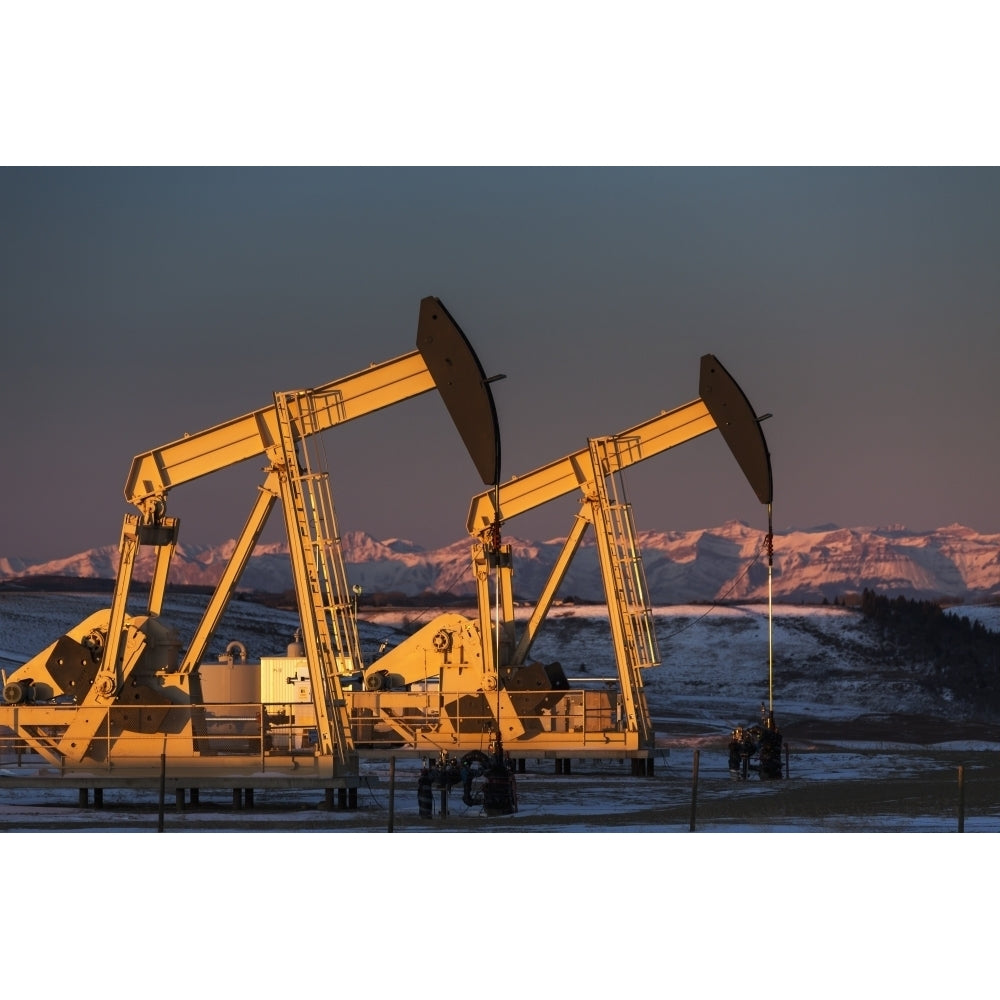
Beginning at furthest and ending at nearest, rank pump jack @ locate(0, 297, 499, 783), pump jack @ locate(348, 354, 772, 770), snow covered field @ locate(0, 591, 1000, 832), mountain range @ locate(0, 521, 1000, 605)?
mountain range @ locate(0, 521, 1000, 605)
pump jack @ locate(348, 354, 772, 770)
pump jack @ locate(0, 297, 499, 783)
snow covered field @ locate(0, 591, 1000, 832)

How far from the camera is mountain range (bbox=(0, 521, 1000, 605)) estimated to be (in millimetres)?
48812

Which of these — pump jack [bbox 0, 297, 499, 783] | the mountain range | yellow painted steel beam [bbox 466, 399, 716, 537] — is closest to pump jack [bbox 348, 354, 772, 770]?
yellow painted steel beam [bbox 466, 399, 716, 537]

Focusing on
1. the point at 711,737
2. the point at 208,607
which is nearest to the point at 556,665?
the point at 208,607

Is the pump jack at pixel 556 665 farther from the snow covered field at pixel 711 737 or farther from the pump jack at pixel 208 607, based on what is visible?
the pump jack at pixel 208 607

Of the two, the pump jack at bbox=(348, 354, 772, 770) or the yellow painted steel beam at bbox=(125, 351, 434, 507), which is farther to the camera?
the pump jack at bbox=(348, 354, 772, 770)

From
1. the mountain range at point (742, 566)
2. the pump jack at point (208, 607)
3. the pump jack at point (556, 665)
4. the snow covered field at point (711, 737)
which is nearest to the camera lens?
the snow covered field at point (711, 737)

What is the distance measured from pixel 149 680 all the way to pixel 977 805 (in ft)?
26.4

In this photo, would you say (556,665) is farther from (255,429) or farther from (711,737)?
(711,737)

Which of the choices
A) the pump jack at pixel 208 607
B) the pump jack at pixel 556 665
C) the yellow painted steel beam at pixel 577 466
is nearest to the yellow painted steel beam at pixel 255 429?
the pump jack at pixel 208 607

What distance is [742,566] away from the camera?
51.8 meters

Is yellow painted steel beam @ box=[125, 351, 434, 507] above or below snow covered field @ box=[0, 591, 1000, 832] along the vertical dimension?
above

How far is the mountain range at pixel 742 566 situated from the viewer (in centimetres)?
4881

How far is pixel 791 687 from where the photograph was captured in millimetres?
48094

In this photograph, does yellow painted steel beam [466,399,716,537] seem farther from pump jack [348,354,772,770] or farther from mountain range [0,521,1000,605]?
mountain range [0,521,1000,605]
